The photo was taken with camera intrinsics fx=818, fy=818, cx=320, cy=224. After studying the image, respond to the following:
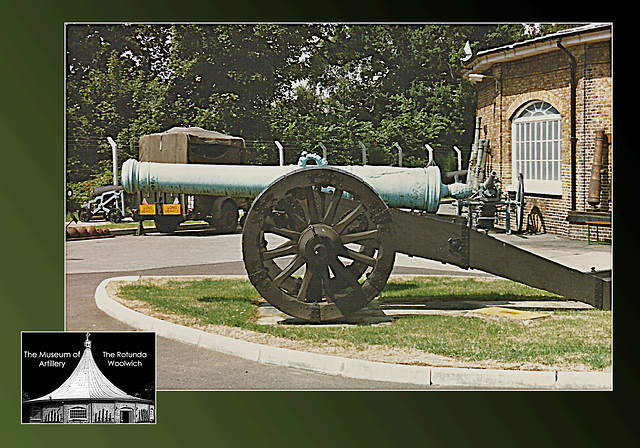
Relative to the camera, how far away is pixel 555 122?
1570 cm

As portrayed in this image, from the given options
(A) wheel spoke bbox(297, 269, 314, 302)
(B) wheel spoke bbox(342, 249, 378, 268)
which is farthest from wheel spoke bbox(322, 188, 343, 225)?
(A) wheel spoke bbox(297, 269, 314, 302)

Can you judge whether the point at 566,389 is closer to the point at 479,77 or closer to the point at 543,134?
the point at 543,134

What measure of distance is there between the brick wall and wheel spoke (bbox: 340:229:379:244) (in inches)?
322

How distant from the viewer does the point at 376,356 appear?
22.1ft

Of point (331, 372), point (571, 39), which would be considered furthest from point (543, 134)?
point (331, 372)

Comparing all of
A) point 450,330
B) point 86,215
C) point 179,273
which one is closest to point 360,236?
point 450,330

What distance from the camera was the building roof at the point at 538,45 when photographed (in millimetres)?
14266

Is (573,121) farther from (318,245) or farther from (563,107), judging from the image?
(318,245)

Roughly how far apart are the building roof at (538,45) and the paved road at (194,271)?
3562 millimetres

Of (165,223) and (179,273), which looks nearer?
(179,273)

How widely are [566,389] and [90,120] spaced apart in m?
14.2

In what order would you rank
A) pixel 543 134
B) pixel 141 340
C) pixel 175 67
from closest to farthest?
1. pixel 141 340
2. pixel 543 134
3. pixel 175 67

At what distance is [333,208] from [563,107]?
Result: 370 inches

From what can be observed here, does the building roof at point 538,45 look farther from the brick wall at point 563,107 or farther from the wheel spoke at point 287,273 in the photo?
the wheel spoke at point 287,273
